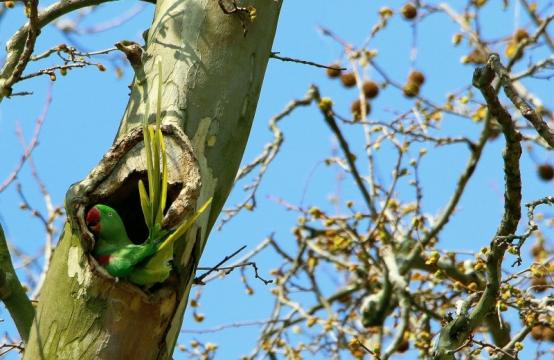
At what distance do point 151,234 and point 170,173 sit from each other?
0.56ft

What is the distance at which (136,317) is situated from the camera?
1888 mm

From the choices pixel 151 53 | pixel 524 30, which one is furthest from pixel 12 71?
pixel 524 30

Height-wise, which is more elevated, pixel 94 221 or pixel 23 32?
pixel 23 32

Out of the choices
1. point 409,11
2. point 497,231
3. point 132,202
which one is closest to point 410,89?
point 409,11

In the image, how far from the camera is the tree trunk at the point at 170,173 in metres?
1.89

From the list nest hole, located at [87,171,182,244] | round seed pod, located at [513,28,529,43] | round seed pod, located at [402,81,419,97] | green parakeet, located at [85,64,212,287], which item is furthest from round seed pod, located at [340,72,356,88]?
green parakeet, located at [85,64,212,287]

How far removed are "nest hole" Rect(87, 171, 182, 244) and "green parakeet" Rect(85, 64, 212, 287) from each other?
0.28 ft

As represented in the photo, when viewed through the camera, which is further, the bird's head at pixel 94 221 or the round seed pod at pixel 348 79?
the round seed pod at pixel 348 79

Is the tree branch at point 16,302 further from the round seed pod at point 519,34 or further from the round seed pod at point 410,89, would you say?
the round seed pod at point 519,34

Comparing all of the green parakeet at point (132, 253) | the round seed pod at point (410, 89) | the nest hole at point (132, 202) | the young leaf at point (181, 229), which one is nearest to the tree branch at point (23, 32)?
the nest hole at point (132, 202)

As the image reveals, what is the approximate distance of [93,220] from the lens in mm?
1969

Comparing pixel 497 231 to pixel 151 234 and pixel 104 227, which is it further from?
pixel 104 227

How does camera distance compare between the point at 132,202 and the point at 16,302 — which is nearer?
the point at 16,302

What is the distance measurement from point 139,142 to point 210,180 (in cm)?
21
